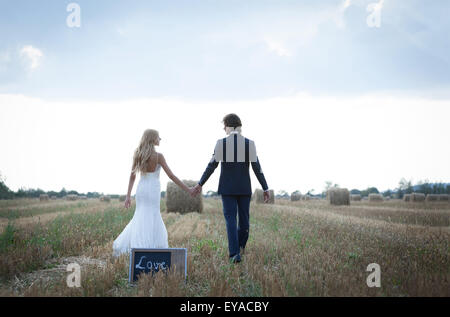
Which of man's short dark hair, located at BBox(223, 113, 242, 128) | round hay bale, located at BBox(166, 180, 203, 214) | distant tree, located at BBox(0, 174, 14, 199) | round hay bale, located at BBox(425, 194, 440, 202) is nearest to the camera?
man's short dark hair, located at BBox(223, 113, 242, 128)

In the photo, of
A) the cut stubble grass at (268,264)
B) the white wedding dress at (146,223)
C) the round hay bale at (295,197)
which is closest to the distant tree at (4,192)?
the cut stubble grass at (268,264)

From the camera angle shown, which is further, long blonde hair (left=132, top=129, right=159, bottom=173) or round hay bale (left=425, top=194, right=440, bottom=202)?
round hay bale (left=425, top=194, right=440, bottom=202)

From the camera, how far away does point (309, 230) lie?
7.57 meters

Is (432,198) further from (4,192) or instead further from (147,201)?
(4,192)

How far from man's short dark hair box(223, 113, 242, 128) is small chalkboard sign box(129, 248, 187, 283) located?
2.03m

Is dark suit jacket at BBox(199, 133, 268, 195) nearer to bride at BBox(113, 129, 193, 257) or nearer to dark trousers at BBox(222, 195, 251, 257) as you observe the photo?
dark trousers at BBox(222, 195, 251, 257)

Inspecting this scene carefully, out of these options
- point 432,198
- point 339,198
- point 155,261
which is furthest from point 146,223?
point 432,198

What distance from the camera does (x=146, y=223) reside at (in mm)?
5297

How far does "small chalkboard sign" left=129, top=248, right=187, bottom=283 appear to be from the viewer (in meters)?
3.90

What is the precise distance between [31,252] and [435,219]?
1106 centimetres

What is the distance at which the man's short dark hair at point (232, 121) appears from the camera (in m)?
4.95

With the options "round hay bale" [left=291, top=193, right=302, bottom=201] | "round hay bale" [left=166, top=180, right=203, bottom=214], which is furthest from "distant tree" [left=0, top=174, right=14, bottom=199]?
"round hay bale" [left=291, top=193, right=302, bottom=201]

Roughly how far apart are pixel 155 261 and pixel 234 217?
1.40 m

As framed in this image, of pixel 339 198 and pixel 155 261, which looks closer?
pixel 155 261
